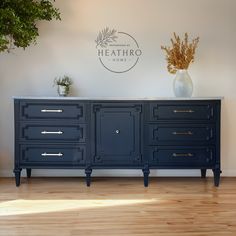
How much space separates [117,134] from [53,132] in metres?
0.60

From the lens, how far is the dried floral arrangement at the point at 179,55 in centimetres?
367

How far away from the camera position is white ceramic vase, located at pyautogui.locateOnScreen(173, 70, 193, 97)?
143 inches

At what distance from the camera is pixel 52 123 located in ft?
11.5

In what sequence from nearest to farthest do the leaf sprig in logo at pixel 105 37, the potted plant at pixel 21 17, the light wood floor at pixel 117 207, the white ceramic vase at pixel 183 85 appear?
the light wood floor at pixel 117 207, the potted plant at pixel 21 17, the white ceramic vase at pixel 183 85, the leaf sprig in logo at pixel 105 37

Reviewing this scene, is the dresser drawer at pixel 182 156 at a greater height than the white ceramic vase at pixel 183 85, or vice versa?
the white ceramic vase at pixel 183 85

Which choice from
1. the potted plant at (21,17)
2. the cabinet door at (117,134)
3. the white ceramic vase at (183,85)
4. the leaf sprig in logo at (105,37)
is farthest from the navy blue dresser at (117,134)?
the leaf sprig in logo at (105,37)

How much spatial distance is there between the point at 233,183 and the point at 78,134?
1.60 metres

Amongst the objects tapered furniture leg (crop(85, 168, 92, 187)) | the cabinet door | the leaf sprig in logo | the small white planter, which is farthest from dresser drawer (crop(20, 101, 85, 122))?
the leaf sprig in logo

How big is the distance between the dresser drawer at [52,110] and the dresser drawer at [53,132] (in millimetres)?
86

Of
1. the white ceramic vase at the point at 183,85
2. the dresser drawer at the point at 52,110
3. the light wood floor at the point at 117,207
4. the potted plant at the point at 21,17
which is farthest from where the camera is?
the white ceramic vase at the point at 183,85

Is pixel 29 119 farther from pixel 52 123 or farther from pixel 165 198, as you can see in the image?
pixel 165 198

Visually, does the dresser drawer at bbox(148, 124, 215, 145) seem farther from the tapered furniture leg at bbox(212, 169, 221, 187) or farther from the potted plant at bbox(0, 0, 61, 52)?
the potted plant at bbox(0, 0, 61, 52)

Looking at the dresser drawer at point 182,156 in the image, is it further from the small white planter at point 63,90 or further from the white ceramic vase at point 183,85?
the small white planter at point 63,90

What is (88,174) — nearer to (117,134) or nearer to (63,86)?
(117,134)
